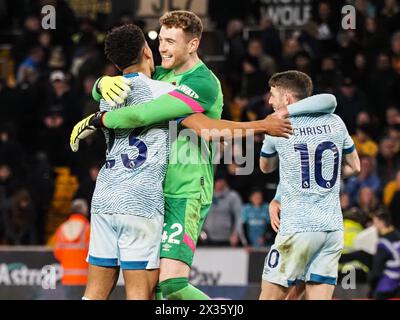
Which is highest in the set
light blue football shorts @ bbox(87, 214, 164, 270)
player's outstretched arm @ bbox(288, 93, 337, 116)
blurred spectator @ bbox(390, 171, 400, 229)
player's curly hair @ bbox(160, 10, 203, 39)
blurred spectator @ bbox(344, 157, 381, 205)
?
player's curly hair @ bbox(160, 10, 203, 39)

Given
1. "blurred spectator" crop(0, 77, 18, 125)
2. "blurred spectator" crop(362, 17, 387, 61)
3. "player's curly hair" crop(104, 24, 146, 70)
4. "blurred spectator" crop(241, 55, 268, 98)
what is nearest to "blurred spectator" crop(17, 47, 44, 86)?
"blurred spectator" crop(0, 77, 18, 125)

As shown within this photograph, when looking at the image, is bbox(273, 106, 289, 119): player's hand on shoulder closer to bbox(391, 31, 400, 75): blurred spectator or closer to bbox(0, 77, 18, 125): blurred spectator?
bbox(0, 77, 18, 125): blurred spectator

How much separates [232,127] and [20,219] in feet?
29.4

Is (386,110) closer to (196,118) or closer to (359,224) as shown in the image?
(359,224)

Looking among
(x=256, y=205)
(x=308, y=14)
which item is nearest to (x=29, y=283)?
(x=256, y=205)

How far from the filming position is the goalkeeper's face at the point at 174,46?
8023 millimetres

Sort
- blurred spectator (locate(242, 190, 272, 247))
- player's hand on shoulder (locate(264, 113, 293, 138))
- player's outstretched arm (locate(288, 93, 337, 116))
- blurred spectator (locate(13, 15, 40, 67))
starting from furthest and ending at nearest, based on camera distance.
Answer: blurred spectator (locate(13, 15, 40, 67))
blurred spectator (locate(242, 190, 272, 247))
player's outstretched arm (locate(288, 93, 337, 116))
player's hand on shoulder (locate(264, 113, 293, 138))

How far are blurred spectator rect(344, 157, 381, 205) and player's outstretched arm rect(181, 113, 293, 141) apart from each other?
840 cm

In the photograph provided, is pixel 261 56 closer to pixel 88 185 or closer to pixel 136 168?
pixel 88 185

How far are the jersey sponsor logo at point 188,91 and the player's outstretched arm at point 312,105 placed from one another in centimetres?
88

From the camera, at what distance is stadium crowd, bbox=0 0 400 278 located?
15875mm

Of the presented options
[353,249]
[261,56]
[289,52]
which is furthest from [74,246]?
[289,52]

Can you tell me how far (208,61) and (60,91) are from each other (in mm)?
2231

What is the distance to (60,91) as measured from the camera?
1730 cm
